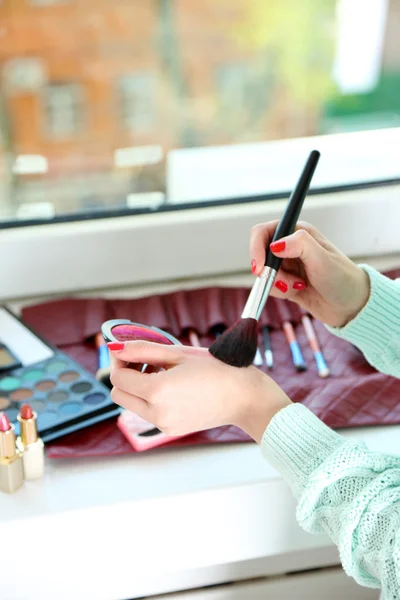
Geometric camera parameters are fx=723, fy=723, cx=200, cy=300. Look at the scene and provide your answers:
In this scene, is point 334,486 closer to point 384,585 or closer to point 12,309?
point 384,585

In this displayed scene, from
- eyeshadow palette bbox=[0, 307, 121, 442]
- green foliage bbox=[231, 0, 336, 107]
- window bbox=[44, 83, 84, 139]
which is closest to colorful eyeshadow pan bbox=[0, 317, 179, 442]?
eyeshadow palette bbox=[0, 307, 121, 442]

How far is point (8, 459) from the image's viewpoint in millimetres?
579

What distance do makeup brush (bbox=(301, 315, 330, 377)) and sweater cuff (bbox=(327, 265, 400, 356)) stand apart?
9cm

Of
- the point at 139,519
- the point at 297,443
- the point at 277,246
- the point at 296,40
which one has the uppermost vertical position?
the point at 296,40

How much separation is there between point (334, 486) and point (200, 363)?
0.41 ft

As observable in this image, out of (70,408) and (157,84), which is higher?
(157,84)

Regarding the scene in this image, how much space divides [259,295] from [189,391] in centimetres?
11

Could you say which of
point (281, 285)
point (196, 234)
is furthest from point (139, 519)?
point (196, 234)

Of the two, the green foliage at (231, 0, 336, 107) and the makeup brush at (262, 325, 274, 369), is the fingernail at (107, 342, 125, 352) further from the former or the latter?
the green foliage at (231, 0, 336, 107)

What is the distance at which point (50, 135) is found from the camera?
Result: 786 millimetres

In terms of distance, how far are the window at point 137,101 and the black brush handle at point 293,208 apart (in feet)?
0.91

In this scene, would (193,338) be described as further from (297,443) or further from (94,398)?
(297,443)

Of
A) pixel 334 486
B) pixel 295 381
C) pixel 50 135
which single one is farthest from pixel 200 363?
pixel 50 135

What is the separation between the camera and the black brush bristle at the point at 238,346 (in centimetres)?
52
